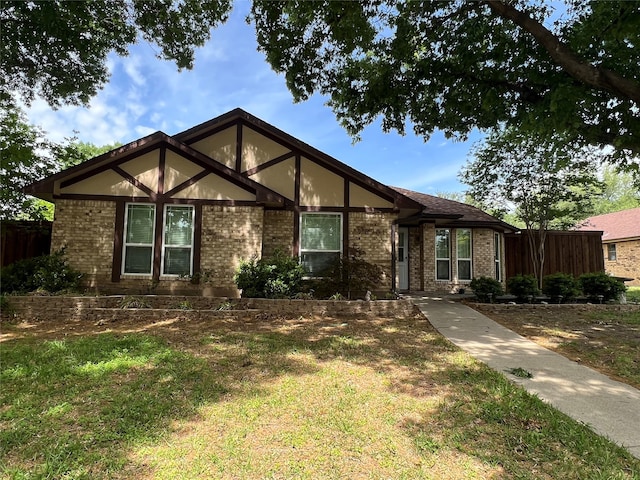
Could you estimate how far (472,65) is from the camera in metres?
8.51

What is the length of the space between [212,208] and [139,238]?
214 centimetres

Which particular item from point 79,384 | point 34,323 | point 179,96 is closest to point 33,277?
point 34,323

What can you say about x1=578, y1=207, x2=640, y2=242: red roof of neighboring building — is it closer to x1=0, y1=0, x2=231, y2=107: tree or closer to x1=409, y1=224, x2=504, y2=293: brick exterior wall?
x1=409, y1=224, x2=504, y2=293: brick exterior wall

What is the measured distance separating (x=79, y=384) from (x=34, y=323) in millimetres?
4429

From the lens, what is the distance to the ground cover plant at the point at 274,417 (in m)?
2.62

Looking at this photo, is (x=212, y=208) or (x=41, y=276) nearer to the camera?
(x=41, y=276)

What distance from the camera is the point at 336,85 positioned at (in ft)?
33.1

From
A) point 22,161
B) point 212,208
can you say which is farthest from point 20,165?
point 212,208

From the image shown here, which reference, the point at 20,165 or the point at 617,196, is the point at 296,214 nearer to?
the point at 20,165

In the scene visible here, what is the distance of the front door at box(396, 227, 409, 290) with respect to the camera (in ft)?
43.0

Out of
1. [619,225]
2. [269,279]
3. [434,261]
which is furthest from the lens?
[619,225]

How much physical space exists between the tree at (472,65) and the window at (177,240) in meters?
4.86

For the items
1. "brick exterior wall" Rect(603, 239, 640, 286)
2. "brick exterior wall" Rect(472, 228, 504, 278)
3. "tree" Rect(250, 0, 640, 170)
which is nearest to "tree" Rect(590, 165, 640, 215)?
"brick exterior wall" Rect(603, 239, 640, 286)

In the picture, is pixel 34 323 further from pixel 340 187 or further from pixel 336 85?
pixel 336 85
